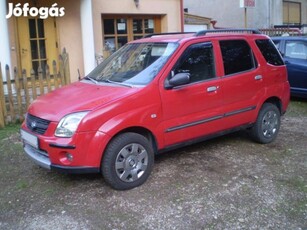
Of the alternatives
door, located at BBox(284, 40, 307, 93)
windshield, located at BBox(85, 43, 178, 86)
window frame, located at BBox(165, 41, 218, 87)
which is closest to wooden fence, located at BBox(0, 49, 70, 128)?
windshield, located at BBox(85, 43, 178, 86)

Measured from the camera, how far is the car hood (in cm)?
419

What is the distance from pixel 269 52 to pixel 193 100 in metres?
1.89

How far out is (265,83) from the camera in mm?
5832

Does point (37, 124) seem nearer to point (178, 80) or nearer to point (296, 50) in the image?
point (178, 80)

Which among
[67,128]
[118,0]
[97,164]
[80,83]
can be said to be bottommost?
[97,164]

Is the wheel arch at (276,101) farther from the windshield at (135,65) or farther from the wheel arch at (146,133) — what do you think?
the wheel arch at (146,133)

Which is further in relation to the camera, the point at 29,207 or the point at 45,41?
the point at 45,41

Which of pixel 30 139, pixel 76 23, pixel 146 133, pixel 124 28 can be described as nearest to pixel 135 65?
pixel 146 133

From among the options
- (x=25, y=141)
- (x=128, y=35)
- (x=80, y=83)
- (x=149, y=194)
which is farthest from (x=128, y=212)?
(x=128, y=35)

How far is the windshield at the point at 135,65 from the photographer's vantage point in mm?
4719

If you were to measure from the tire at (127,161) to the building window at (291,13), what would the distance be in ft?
61.5

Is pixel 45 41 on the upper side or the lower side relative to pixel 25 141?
upper

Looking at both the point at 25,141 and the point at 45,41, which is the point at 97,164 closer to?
the point at 25,141

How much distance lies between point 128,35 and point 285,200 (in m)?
9.25
